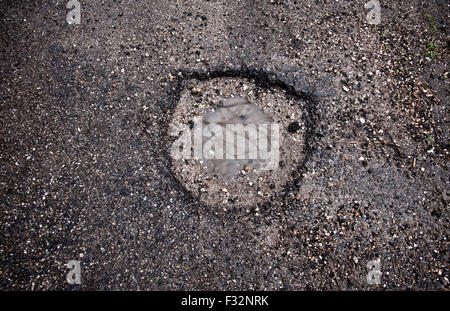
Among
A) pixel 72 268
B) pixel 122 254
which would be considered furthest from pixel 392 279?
pixel 72 268

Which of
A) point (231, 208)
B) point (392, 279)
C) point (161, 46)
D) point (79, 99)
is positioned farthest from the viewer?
point (161, 46)

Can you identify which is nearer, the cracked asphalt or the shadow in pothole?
the cracked asphalt

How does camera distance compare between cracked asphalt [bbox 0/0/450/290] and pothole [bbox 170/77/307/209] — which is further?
pothole [bbox 170/77/307/209]

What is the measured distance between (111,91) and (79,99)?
260mm

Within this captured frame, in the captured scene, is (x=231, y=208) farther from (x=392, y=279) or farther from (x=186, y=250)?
(x=392, y=279)

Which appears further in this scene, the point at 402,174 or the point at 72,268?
the point at 402,174

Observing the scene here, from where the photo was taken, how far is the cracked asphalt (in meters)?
2.12

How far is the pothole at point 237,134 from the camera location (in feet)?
7.64

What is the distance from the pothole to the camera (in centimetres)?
233

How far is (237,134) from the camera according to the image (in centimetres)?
248

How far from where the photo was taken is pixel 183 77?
104 inches

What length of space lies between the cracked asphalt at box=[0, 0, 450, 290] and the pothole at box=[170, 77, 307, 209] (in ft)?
0.23

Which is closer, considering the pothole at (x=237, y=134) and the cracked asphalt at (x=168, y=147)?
the cracked asphalt at (x=168, y=147)

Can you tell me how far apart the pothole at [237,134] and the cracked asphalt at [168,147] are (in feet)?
0.23
